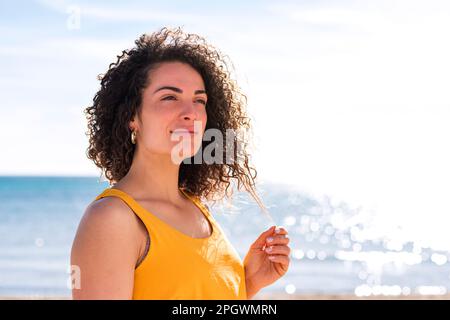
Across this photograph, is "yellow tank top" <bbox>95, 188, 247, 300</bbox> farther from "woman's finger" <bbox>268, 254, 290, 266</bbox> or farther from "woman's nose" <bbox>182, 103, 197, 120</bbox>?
"woman's nose" <bbox>182, 103, 197, 120</bbox>

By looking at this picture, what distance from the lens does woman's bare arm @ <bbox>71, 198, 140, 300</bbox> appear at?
219cm

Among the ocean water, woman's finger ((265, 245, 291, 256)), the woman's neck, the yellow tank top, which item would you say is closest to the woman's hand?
woman's finger ((265, 245, 291, 256))

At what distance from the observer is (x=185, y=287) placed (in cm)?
234

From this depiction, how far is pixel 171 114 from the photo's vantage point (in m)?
2.54

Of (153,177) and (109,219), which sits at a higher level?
(153,177)

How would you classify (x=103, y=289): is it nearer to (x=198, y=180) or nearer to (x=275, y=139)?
(x=198, y=180)

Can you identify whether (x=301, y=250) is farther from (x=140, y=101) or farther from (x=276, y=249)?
(x=140, y=101)

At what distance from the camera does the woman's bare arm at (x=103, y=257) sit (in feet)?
7.17

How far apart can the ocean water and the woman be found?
1.38 feet

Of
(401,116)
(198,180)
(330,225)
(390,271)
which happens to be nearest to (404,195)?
(401,116)

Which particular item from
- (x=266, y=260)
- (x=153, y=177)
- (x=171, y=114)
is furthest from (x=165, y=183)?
(x=266, y=260)

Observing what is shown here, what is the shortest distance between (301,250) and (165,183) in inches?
807

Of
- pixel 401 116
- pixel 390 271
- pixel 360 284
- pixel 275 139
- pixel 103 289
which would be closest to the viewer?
pixel 103 289
